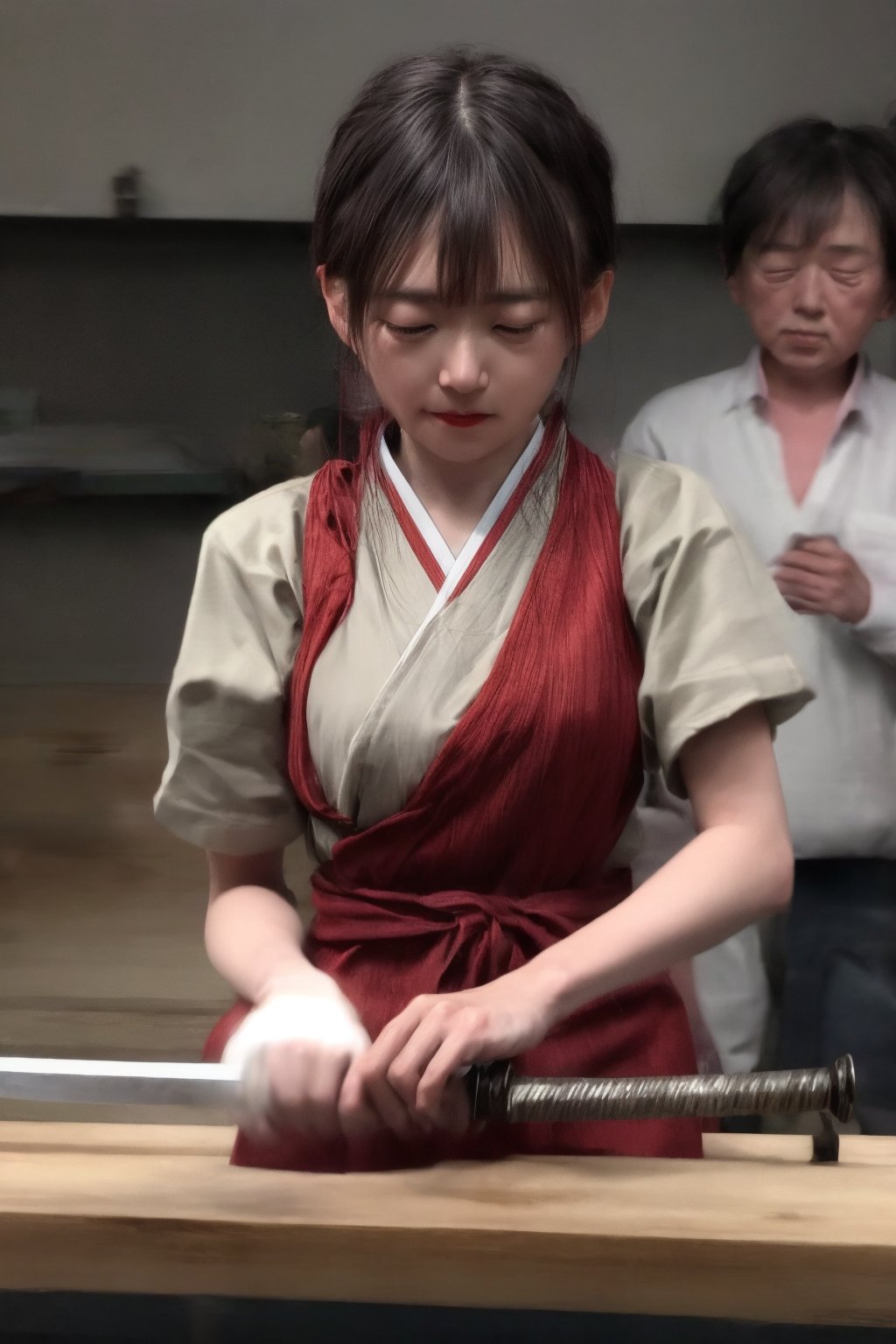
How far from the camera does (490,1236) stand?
59 cm

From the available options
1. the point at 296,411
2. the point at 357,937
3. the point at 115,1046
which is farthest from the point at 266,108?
the point at 115,1046

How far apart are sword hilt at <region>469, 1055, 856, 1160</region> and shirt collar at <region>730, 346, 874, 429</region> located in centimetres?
41

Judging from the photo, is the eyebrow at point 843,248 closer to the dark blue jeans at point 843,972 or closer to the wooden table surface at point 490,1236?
the dark blue jeans at point 843,972

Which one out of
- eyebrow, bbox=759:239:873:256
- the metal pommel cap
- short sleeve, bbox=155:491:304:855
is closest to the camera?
the metal pommel cap


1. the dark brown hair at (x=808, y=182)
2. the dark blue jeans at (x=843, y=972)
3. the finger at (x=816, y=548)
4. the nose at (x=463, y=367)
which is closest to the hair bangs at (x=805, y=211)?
the dark brown hair at (x=808, y=182)

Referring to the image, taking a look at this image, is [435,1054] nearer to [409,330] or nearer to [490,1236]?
[490,1236]

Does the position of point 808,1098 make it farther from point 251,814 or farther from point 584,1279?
point 251,814

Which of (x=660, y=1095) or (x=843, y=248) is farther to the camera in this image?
(x=843, y=248)

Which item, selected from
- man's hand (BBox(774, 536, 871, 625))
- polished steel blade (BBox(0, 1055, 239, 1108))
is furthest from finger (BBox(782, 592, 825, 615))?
polished steel blade (BBox(0, 1055, 239, 1108))

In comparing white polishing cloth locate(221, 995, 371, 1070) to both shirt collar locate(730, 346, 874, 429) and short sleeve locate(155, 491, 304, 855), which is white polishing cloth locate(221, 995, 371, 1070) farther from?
shirt collar locate(730, 346, 874, 429)

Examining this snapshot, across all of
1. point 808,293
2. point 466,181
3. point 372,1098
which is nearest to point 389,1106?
point 372,1098

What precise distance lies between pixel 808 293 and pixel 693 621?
0.27 meters

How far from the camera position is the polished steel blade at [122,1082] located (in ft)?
2.03

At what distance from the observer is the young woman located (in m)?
0.62
